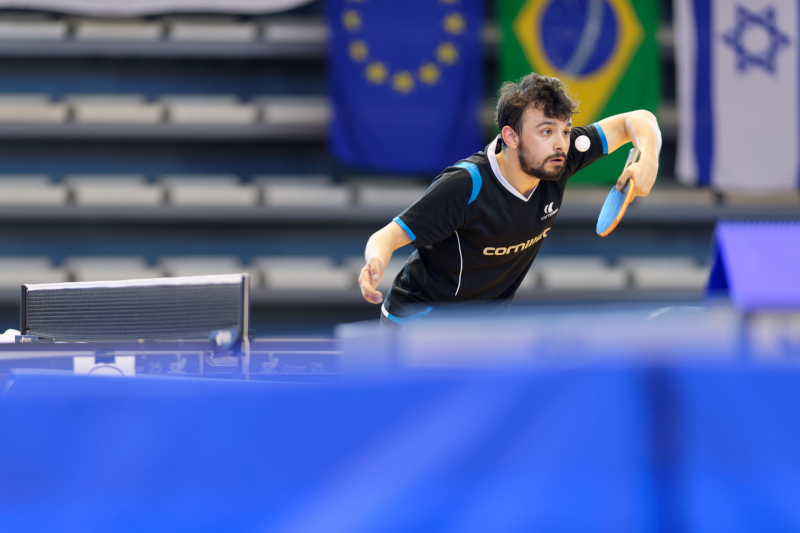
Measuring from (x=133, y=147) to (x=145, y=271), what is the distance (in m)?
1.12

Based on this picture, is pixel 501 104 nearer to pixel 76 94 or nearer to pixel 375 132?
pixel 375 132

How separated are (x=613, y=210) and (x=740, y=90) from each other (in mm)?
4438

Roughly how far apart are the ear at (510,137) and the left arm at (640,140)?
0.30 meters

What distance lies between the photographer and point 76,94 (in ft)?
19.3

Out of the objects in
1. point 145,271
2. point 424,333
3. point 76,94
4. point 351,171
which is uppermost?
point 76,94

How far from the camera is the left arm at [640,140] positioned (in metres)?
1.72

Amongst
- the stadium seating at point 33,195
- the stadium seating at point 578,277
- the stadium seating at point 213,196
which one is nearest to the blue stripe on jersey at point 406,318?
the stadium seating at point 578,277

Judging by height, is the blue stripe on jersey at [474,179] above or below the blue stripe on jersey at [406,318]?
above

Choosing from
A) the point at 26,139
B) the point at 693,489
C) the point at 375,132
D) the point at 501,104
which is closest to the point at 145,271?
the point at 26,139

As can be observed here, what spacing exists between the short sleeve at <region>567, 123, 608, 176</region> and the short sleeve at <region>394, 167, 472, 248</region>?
0.39m

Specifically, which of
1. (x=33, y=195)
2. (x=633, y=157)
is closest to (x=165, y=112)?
(x=33, y=195)

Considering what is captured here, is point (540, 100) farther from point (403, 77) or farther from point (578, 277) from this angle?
point (578, 277)

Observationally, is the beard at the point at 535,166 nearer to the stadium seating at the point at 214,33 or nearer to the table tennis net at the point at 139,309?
the table tennis net at the point at 139,309

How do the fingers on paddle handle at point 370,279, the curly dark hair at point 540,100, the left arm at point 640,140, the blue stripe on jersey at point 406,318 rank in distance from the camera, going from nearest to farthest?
the fingers on paddle handle at point 370,279
the left arm at point 640,140
the curly dark hair at point 540,100
the blue stripe on jersey at point 406,318
